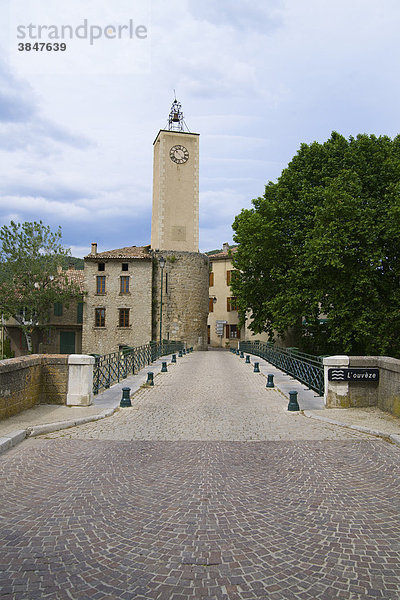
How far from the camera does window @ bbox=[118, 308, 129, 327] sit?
39.1 meters

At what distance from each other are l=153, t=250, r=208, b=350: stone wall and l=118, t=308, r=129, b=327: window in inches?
103

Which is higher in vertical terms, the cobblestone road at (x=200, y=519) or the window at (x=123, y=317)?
the window at (x=123, y=317)

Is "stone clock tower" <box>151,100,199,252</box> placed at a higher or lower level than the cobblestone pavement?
higher

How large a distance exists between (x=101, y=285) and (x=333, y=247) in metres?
26.9

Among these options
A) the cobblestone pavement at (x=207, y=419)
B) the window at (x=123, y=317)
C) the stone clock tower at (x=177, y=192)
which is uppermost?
the stone clock tower at (x=177, y=192)

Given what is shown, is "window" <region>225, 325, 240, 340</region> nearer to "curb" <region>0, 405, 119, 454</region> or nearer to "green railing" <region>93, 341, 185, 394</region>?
"green railing" <region>93, 341, 185, 394</region>

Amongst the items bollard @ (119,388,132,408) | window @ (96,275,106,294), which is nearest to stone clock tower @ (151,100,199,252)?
window @ (96,275,106,294)

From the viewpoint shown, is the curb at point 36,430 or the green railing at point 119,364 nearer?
the curb at point 36,430

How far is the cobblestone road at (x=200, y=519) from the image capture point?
10.2 ft

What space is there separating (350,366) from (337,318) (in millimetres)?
9776

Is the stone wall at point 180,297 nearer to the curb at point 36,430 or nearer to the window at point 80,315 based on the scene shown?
the window at point 80,315

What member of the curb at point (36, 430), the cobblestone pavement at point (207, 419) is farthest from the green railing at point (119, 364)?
the curb at point (36, 430)

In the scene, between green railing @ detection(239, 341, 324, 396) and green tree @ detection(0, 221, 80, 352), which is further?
green tree @ detection(0, 221, 80, 352)

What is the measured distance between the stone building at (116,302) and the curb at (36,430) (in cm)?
2982
